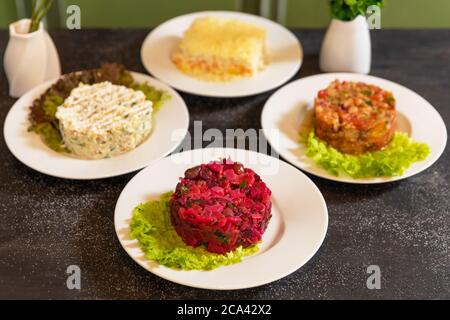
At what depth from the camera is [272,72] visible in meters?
2.71

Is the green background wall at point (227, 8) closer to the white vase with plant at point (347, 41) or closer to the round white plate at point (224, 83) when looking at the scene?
the round white plate at point (224, 83)

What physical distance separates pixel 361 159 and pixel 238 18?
1.04 metres

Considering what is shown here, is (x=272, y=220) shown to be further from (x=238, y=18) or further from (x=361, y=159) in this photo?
(x=238, y=18)

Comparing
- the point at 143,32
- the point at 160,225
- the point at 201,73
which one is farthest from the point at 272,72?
the point at 160,225

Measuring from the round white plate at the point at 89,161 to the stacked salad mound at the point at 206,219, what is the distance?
23 cm

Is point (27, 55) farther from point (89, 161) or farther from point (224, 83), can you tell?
point (224, 83)

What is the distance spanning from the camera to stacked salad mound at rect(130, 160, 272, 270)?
6.26 feet

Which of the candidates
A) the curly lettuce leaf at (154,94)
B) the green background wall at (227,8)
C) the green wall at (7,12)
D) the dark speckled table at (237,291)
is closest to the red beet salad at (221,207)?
the dark speckled table at (237,291)

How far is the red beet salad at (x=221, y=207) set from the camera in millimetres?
1921

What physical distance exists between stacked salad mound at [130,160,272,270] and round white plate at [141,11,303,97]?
58 centimetres

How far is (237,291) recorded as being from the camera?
1902 millimetres

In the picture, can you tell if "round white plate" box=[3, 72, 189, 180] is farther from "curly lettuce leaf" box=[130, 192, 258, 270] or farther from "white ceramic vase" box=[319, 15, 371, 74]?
"white ceramic vase" box=[319, 15, 371, 74]

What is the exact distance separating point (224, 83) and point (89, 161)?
0.65 m

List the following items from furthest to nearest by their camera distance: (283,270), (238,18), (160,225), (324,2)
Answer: (324,2) < (238,18) < (160,225) < (283,270)
